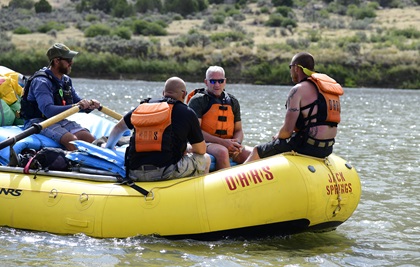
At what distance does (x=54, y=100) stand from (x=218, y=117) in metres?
1.84

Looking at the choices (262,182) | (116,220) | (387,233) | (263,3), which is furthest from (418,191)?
(263,3)

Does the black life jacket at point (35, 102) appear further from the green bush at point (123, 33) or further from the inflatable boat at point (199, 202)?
the green bush at point (123, 33)

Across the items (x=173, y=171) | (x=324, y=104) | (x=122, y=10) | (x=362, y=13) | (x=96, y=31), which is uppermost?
(x=324, y=104)

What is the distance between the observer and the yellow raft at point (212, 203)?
747 centimetres

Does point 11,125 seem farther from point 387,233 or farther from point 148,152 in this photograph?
point 387,233

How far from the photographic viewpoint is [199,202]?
749 centimetres

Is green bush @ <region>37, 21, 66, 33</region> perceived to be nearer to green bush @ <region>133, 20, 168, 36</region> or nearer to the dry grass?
the dry grass

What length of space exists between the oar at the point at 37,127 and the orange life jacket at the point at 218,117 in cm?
134

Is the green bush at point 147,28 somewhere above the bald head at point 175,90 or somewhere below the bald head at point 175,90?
below

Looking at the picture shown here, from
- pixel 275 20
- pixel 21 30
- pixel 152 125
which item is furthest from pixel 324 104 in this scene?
pixel 275 20

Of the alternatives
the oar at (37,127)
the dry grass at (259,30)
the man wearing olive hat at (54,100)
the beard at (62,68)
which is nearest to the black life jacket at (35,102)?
the man wearing olive hat at (54,100)

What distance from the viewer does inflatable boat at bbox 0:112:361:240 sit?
294 inches

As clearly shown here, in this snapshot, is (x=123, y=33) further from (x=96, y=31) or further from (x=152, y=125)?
(x=152, y=125)

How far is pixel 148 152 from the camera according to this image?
25.6 ft
